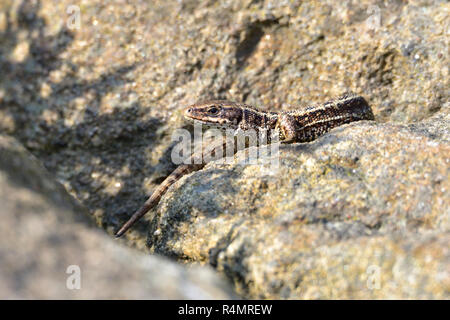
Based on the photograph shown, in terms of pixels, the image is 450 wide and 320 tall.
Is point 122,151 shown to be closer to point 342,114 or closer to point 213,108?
point 213,108

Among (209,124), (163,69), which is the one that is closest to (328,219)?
(209,124)

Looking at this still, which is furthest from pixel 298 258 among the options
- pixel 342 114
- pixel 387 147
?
pixel 342 114

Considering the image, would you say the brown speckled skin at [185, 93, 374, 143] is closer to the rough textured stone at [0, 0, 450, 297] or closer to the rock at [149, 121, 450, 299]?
the rough textured stone at [0, 0, 450, 297]

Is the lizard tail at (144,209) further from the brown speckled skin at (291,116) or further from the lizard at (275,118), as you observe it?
the brown speckled skin at (291,116)

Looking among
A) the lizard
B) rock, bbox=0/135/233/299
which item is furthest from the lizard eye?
rock, bbox=0/135/233/299

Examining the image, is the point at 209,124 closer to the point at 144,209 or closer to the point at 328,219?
the point at 144,209
